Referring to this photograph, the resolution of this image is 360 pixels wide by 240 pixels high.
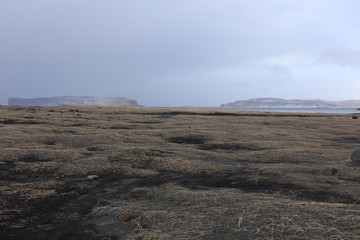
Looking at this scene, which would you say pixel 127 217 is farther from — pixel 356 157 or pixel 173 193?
pixel 356 157

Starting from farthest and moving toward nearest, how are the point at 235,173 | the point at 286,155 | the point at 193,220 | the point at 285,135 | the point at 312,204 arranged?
the point at 285,135, the point at 286,155, the point at 235,173, the point at 312,204, the point at 193,220

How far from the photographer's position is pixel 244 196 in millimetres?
5547

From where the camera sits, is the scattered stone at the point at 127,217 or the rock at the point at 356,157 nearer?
the scattered stone at the point at 127,217

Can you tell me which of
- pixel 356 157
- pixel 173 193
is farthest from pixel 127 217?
pixel 356 157

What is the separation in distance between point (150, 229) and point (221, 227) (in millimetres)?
1150

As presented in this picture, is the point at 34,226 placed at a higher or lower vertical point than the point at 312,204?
lower

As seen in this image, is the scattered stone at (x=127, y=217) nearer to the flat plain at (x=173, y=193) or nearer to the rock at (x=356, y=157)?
the flat plain at (x=173, y=193)

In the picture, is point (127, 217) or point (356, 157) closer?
point (127, 217)

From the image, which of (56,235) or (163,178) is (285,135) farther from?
(56,235)

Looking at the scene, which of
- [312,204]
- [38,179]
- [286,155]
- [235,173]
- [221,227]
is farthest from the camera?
[286,155]

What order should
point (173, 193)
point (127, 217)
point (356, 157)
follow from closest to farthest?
Answer: point (127, 217) < point (173, 193) < point (356, 157)

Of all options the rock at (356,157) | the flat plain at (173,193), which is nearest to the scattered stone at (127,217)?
the flat plain at (173,193)

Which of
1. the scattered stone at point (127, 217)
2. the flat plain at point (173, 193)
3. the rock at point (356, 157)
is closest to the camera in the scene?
the flat plain at point (173, 193)

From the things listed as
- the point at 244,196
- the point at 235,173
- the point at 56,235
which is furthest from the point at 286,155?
the point at 56,235
